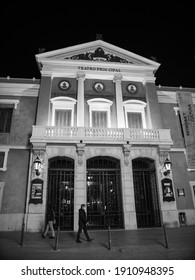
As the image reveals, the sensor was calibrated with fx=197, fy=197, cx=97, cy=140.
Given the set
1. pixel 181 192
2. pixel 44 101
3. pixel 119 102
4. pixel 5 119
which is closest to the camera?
pixel 181 192

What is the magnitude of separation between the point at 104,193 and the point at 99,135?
424 centimetres

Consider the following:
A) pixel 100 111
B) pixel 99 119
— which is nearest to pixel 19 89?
pixel 100 111

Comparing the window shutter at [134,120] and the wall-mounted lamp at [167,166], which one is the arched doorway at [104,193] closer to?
the wall-mounted lamp at [167,166]

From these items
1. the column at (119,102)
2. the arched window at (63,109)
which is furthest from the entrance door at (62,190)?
the column at (119,102)

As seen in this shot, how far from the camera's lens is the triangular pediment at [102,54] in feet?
58.4

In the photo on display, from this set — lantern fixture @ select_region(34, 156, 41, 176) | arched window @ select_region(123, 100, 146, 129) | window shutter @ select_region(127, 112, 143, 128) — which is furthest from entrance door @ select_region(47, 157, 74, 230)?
arched window @ select_region(123, 100, 146, 129)

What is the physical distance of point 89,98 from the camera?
16906mm

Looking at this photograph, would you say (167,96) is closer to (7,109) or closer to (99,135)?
(99,135)

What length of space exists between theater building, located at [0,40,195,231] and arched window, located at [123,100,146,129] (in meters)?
0.09

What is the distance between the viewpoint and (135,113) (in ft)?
57.0

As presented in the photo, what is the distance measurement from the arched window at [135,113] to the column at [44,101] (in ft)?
21.4

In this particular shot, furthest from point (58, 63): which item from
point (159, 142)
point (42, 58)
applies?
point (159, 142)

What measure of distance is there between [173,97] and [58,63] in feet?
35.7

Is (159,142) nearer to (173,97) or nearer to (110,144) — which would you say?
(110,144)
